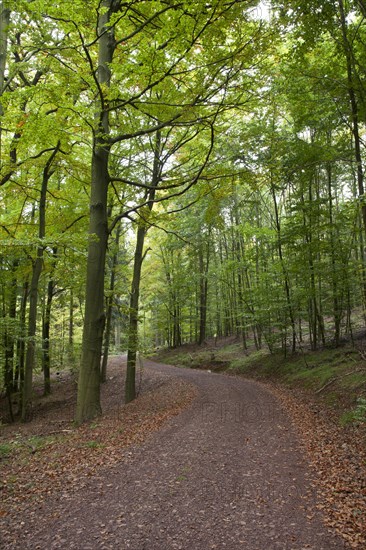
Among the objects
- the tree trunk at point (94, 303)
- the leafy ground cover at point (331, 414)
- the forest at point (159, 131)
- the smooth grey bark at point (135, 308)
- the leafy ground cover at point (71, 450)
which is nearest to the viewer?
the leafy ground cover at point (331, 414)

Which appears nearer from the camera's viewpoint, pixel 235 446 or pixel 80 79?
pixel 235 446

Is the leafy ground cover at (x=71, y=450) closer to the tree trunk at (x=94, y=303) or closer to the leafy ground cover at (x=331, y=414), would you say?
the tree trunk at (x=94, y=303)

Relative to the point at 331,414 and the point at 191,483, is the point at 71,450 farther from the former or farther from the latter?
the point at 331,414

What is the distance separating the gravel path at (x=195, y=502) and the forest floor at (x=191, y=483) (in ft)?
0.05

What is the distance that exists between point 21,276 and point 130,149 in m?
7.04

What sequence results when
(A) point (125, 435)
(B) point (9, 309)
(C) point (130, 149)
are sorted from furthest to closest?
1. (B) point (9, 309)
2. (C) point (130, 149)
3. (A) point (125, 435)

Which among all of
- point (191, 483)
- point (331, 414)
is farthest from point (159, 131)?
point (191, 483)

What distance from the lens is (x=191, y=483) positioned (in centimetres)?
520

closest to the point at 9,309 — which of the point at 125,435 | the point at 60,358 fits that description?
the point at 60,358

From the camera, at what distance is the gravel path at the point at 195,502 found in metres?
3.82

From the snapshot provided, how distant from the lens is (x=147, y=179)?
13930 millimetres

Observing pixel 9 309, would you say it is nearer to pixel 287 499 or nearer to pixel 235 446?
pixel 235 446

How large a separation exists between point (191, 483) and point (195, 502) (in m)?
0.57

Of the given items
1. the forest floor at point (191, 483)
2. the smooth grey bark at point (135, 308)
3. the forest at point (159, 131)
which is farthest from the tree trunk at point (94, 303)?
the smooth grey bark at point (135, 308)
